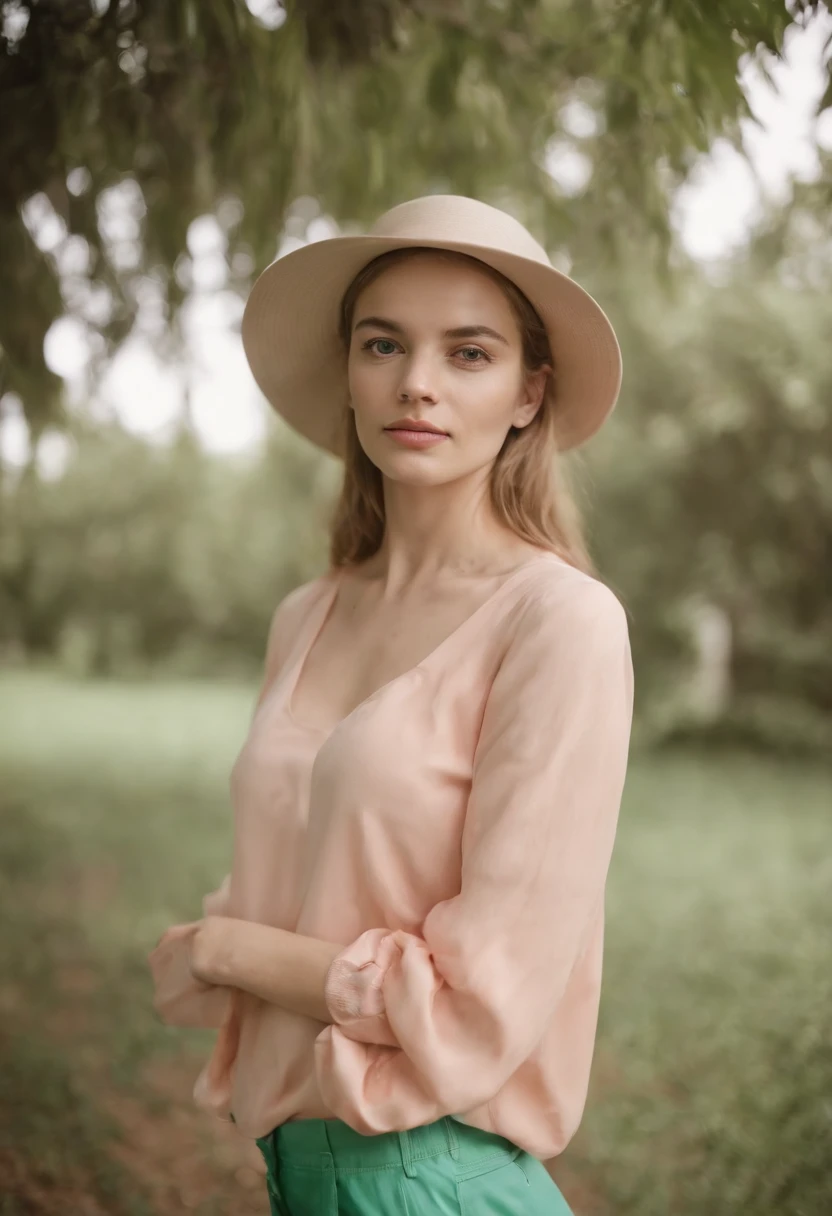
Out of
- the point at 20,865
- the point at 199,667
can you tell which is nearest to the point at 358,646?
the point at 20,865

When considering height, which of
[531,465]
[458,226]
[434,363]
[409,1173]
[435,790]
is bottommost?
[409,1173]

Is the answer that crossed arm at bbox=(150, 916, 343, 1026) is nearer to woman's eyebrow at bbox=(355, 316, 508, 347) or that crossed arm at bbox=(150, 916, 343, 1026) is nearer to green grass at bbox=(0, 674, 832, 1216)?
woman's eyebrow at bbox=(355, 316, 508, 347)

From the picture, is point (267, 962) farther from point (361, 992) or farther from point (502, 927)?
point (502, 927)

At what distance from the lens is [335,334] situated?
2.14 meters

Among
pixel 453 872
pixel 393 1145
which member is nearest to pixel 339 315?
pixel 453 872

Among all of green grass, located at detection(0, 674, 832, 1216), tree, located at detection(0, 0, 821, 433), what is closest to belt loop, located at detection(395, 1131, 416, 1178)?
tree, located at detection(0, 0, 821, 433)

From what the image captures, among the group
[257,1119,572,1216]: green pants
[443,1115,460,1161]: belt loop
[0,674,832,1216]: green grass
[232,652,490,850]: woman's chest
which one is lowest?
[0,674,832,1216]: green grass

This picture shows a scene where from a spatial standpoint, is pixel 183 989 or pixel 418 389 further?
pixel 183 989

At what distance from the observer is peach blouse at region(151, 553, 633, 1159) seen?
4.90 feet

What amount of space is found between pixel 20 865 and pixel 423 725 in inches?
271

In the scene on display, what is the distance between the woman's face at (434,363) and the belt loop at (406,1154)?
0.92 m

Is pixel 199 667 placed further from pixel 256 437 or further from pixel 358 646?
pixel 358 646

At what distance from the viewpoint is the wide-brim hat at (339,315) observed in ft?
5.74

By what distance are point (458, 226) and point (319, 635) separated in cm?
73
